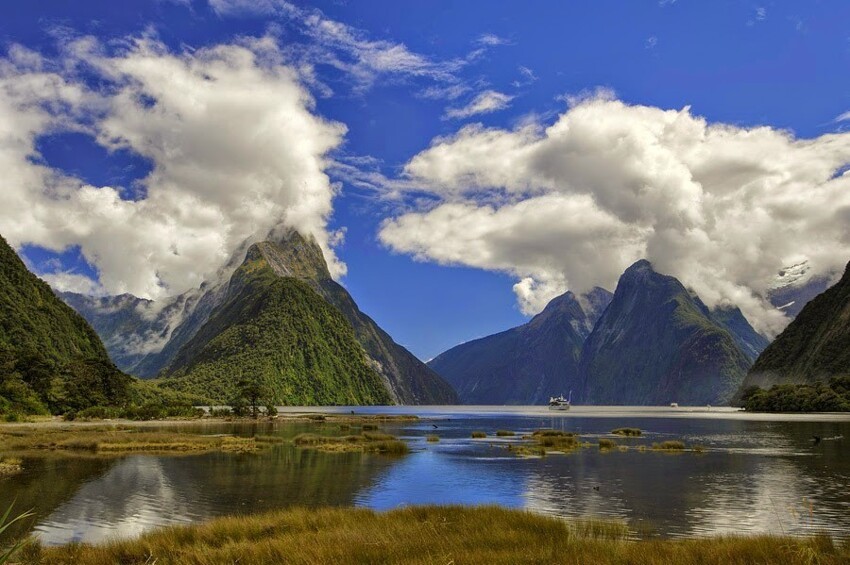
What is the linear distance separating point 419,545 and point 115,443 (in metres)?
69.0

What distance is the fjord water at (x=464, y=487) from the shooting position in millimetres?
34431

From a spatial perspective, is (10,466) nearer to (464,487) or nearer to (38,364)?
(464,487)

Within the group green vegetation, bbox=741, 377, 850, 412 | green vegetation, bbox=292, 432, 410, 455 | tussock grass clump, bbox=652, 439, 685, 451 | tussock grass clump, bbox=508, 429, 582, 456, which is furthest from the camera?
green vegetation, bbox=741, 377, 850, 412

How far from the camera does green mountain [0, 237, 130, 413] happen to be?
411 feet

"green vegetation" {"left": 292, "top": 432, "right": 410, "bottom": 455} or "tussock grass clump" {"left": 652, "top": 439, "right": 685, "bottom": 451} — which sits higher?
"tussock grass clump" {"left": 652, "top": 439, "right": 685, "bottom": 451}

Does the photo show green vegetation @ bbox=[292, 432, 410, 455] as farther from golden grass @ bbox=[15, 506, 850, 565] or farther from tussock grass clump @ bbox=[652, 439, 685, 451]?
golden grass @ bbox=[15, 506, 850, 565]

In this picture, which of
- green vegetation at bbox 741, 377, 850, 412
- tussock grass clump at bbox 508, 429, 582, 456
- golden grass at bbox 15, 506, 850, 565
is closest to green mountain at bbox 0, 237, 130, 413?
tussock grass clump at bbox 508, 429, 582, 456

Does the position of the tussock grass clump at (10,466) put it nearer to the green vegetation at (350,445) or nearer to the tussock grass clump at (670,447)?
the green vegetation at (350,445)

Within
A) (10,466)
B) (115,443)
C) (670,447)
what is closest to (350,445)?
(115,443)

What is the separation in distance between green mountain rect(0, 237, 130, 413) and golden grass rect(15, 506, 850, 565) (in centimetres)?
11459

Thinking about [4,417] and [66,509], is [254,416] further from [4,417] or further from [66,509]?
[66,509]

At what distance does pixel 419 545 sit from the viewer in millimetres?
22047

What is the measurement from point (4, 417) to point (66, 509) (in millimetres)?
94628

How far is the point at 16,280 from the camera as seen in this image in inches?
7682
